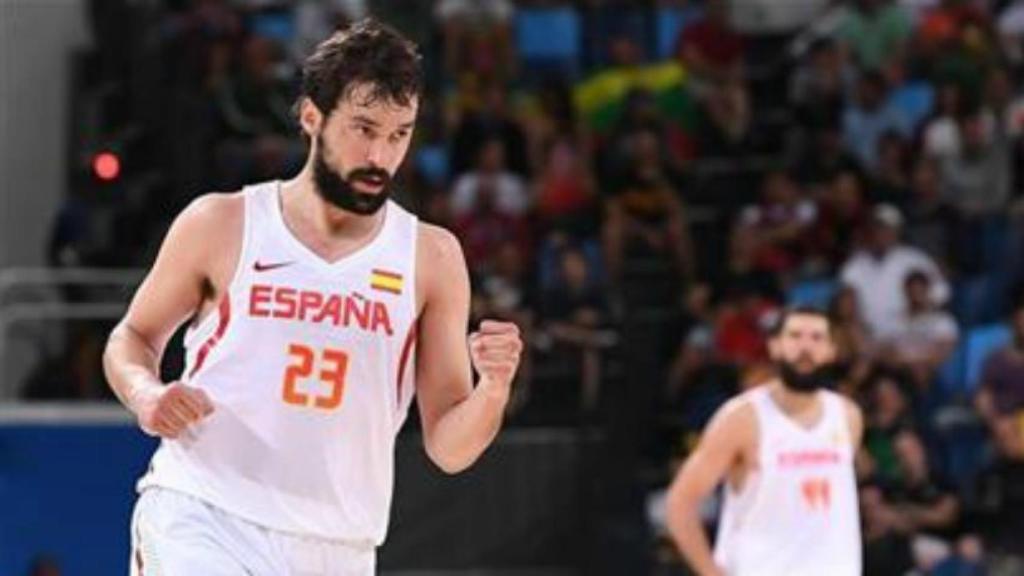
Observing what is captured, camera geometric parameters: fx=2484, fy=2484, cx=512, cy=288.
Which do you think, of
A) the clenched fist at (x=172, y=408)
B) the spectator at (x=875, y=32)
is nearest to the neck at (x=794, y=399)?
the clenched fist at (x=172, y=408)

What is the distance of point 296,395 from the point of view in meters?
5.89

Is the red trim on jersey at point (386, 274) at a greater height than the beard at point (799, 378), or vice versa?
the red trim on jersey at point (386, 274)

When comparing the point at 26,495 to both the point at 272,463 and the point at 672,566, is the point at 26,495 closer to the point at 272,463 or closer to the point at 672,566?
the point at 672,566

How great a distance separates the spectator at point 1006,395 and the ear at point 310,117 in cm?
958

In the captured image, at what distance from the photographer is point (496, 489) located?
15.2 m

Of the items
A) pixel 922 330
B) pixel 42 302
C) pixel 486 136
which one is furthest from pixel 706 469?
pixel 42 302

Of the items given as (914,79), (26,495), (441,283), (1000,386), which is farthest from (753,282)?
(441,283)

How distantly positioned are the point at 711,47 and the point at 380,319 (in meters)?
13.6

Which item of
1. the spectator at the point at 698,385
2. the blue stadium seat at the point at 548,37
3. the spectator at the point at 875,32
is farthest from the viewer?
the spectator at the point at 875,32

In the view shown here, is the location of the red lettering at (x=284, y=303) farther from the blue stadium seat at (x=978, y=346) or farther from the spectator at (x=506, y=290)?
the blue stadium seat at (x=978, y=346)

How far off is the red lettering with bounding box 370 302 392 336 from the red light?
449 inches

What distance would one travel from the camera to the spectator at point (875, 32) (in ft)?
62.8

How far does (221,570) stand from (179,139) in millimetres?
11690

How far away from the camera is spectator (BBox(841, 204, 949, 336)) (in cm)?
1638
